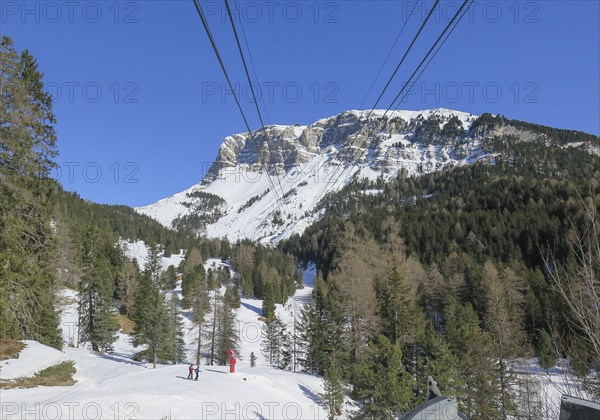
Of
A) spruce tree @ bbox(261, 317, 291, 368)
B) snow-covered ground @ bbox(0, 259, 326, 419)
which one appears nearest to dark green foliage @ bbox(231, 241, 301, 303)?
spruce tree @ bbox(261, 317, 291, 368)

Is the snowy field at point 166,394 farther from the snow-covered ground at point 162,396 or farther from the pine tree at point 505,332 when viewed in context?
the pine tree at point 505,332

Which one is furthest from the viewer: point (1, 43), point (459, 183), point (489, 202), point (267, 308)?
point (459, 183)

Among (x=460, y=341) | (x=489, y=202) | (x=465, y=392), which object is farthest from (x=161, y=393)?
(x=489, y=202)

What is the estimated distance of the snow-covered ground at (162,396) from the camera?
40.1 feet

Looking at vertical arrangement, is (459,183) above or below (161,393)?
above

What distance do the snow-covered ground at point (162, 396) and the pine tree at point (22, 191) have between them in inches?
112

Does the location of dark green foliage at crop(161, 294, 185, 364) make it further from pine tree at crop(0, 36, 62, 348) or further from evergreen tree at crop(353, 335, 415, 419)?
pine tree at crop(0, 36, 62, 348)

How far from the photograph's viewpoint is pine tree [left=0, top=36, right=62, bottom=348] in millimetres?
13477

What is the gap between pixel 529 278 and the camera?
55.4 meters

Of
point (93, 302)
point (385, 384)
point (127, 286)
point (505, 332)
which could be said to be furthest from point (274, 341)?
point (505, 332)

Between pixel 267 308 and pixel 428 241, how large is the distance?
47937 millimetres

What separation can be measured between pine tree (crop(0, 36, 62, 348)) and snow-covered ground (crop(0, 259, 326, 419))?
112 inches

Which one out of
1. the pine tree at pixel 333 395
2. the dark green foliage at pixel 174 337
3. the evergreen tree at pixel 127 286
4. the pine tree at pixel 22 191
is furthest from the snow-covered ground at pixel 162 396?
the evergreen tree at pixel 127 286

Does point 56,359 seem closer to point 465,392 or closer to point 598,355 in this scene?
point 598,355
